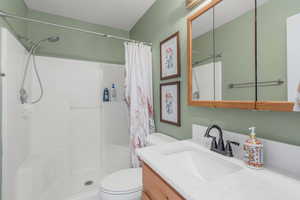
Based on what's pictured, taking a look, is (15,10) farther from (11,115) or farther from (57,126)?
(57,126)

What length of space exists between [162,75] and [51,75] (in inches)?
62.4

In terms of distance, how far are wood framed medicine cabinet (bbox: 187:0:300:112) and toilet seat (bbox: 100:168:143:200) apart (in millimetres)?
898

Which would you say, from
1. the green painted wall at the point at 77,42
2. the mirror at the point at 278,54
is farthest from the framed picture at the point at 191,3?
the green painted wall at the point at 77,42

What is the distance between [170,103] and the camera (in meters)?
1.55

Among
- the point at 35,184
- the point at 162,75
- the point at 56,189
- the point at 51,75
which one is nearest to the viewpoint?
the point at 35,184

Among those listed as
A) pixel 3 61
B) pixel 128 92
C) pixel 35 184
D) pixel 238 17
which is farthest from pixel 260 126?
pixel 35 184

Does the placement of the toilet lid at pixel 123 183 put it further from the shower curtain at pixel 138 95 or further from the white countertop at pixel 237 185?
the white countertop at pixel 237 185

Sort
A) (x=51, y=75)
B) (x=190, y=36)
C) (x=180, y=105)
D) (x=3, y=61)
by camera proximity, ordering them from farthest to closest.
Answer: (x=51, y=75) → (x=180, y=105) → (x=190, y=36) → (x=3, y=61)

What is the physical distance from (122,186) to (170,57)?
135cm

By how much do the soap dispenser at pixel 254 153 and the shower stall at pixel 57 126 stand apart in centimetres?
174

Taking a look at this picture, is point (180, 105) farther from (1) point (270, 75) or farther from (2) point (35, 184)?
(2) point (35, 184)

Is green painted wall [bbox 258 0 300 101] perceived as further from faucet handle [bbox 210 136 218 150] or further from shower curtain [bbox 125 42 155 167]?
shower curtain [bbox 125 42 155 167]

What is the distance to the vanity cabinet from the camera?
2.15 ft

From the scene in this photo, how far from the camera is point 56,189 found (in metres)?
1.84
